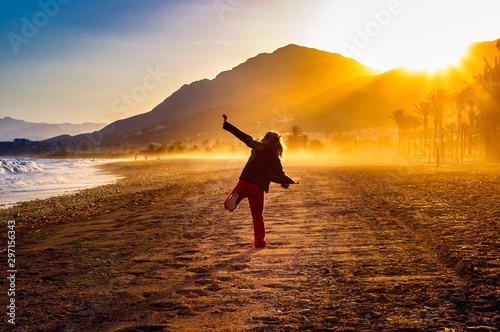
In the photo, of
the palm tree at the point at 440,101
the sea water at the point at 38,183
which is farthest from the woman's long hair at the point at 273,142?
the palm tree at the point at 440,101

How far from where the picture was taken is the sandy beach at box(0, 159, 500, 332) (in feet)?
13.1

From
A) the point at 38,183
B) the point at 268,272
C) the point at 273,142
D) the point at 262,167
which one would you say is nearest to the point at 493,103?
the point at 273,142

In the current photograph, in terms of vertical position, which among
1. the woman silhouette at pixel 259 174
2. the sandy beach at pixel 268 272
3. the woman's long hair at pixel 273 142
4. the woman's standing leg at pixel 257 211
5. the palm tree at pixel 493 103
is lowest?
the sandy beach at pixel 268 272

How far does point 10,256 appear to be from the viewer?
718cm

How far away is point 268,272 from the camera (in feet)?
18.1

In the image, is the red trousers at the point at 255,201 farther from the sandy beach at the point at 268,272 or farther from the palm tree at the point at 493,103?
the palm tree at the point at 493,103

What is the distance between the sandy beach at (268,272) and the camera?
400 cm

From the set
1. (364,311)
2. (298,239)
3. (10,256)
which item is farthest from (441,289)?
(10,256)

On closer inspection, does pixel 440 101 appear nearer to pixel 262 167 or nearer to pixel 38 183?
pixel 38 183

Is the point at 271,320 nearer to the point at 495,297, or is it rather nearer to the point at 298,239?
the point at 495,297

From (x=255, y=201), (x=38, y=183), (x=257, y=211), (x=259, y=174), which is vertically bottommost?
(x=38, y=183)

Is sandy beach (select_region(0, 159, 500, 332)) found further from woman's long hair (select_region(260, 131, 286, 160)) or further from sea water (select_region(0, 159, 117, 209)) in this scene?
sea water (select_region(0, 159, 117, 209))

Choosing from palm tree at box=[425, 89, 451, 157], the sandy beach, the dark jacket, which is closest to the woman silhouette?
the dark jacket

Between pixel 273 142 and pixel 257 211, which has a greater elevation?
pixel 273 142
